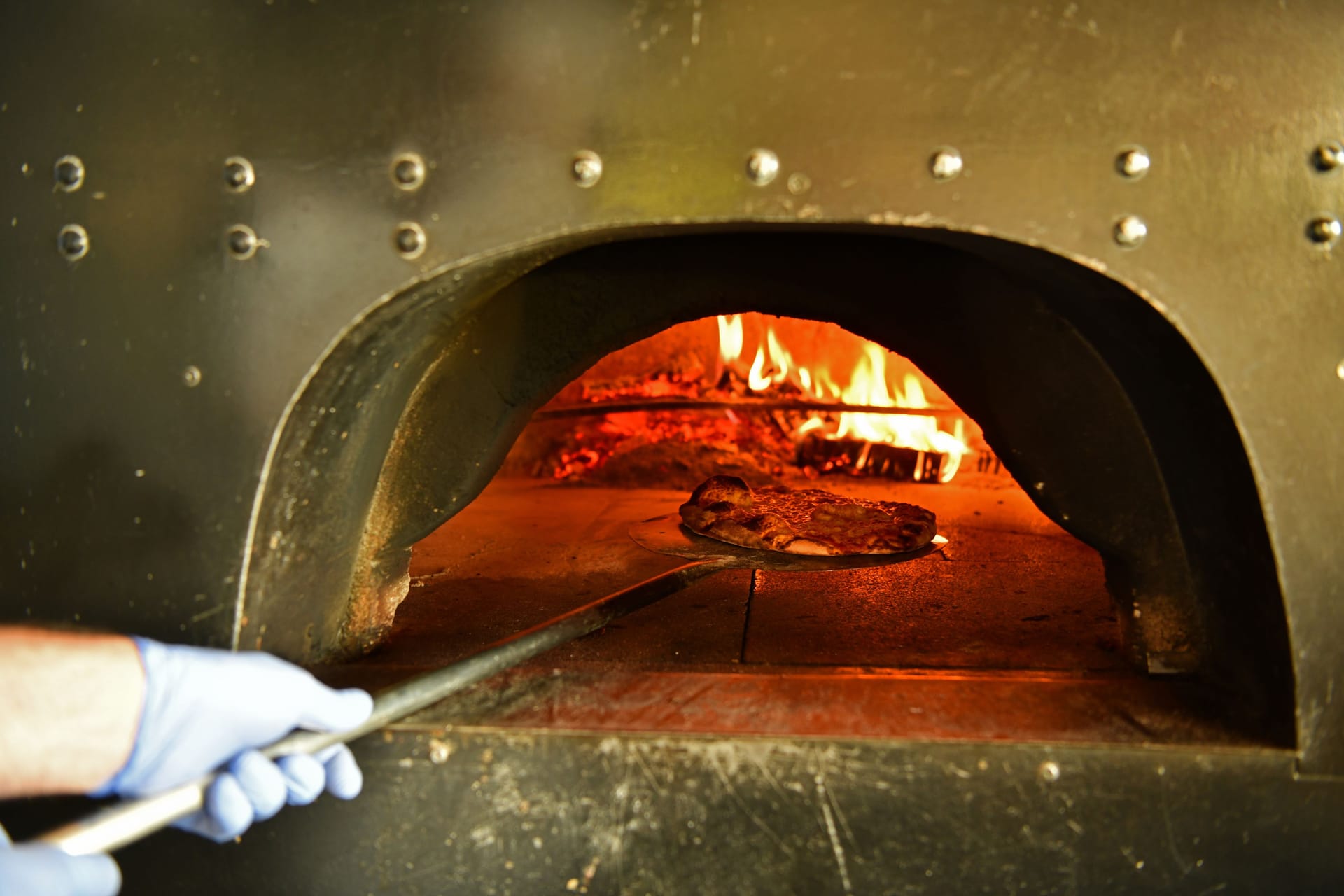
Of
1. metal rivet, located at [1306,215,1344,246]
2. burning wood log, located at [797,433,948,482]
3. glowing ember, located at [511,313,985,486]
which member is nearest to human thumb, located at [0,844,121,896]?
metal rivet, located at [1306,215,1344,246]

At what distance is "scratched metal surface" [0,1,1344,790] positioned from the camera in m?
0.90

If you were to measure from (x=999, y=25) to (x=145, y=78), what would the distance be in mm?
954

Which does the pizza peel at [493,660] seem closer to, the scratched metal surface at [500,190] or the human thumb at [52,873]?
the human thumb at [52,873]

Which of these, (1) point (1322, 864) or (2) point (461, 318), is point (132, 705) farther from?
(1) point (1322, 864)

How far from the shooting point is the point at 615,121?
92 cm

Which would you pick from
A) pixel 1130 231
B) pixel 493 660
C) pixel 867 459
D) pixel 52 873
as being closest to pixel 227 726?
pixel 52 873

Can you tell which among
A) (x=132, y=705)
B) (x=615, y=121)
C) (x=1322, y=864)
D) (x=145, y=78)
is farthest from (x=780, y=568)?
(x=145, y=78)

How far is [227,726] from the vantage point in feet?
2.93

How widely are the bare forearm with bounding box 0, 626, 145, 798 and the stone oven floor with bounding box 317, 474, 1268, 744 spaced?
326mm

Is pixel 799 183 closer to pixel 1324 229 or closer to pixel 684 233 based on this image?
pixel 684 233

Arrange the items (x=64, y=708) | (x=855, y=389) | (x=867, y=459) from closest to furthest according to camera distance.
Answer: (x=64, y=708), (x=867, y=459), (x=855, y=389)

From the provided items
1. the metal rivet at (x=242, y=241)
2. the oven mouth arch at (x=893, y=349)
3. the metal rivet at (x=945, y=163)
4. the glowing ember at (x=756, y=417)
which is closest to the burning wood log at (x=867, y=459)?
the glowing ember at (x=756, y=417)

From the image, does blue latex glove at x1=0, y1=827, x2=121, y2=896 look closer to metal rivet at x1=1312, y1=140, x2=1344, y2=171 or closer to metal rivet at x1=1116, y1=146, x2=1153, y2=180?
metal rivet at x1=1116, y1=146, x2=1153, y2=180

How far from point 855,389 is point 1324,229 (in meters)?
2.30
